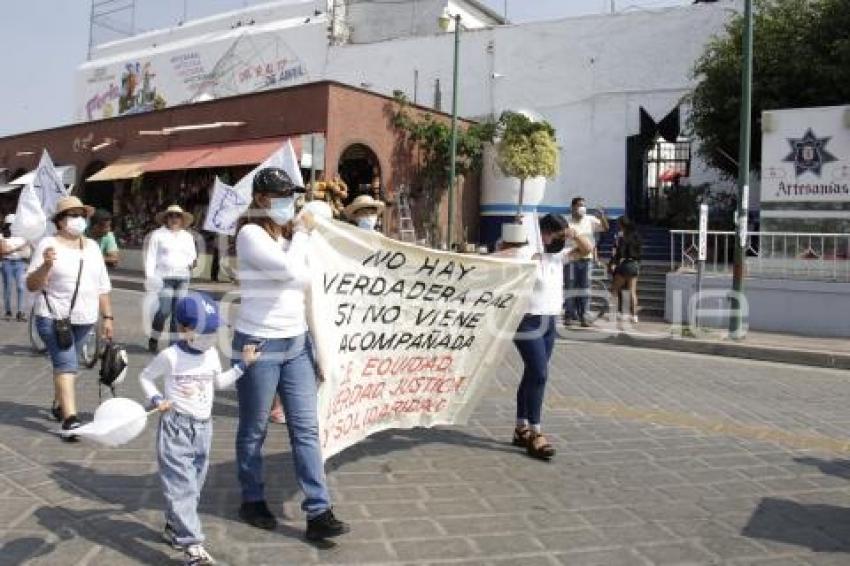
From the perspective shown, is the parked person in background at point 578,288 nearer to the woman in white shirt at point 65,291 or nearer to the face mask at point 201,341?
the woman in white shirt at point 65,291

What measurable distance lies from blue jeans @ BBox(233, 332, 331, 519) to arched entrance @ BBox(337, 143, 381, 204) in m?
18.0

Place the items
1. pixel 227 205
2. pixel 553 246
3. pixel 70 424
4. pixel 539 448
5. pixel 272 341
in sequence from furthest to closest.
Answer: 1. pixel 227 205
2. pixel 553 246
3. pixel 70 424
4. pixel 539 448
5. pixel 272 341

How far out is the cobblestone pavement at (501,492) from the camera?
4070mm

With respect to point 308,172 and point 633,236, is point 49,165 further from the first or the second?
point 308,172

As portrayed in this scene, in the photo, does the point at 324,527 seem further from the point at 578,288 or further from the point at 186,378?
the point at 578,288

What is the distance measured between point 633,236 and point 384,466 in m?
9.90

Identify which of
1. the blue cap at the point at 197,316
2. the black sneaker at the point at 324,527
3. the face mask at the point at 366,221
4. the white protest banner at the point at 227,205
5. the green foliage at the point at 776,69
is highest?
the green foliage at the point at 776,69

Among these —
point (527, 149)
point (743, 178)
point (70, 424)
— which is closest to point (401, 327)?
point (70, 424)

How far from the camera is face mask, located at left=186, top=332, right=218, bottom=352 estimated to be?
3988mm

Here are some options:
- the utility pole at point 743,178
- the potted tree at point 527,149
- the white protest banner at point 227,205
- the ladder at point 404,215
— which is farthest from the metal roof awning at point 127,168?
the utility pole at point 743,178

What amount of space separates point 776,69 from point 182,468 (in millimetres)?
18339

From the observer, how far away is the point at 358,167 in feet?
77.3

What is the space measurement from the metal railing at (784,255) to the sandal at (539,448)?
9.62 meters

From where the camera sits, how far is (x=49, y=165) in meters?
8.99
